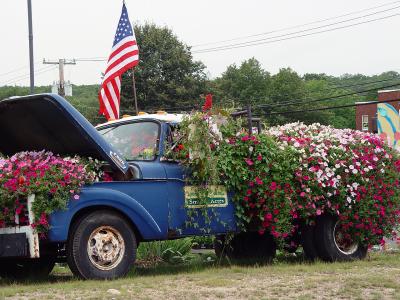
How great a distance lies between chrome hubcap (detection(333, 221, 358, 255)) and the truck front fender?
285 centimetres

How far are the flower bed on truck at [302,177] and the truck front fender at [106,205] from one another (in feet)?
2.91

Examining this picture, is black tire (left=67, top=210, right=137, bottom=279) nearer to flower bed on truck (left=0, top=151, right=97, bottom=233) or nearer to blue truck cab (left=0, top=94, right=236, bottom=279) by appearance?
blue truck cab (left=0, top=94, right=236, bottom=279)

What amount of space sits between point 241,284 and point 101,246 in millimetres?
1703

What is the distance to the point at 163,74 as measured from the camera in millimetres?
46000

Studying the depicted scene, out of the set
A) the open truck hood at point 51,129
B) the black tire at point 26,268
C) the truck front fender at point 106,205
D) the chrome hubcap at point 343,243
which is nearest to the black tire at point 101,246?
the truck front fender at point 106,205

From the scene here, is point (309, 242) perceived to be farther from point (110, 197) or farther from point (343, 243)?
point (110, 197)

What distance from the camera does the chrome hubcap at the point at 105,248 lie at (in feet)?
26.2

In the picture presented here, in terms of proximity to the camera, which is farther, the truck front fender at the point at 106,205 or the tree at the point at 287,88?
the tree at the point at 287,88

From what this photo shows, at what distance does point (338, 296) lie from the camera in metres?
6.59

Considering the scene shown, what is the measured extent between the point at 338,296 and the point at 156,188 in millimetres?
2824

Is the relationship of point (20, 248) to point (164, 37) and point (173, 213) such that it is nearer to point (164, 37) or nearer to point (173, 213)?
point (173, 213)

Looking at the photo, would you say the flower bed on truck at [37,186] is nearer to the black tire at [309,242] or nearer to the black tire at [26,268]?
the black tire at [26,268]

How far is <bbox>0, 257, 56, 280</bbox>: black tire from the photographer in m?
9.32

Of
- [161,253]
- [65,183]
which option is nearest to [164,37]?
[161,253]
